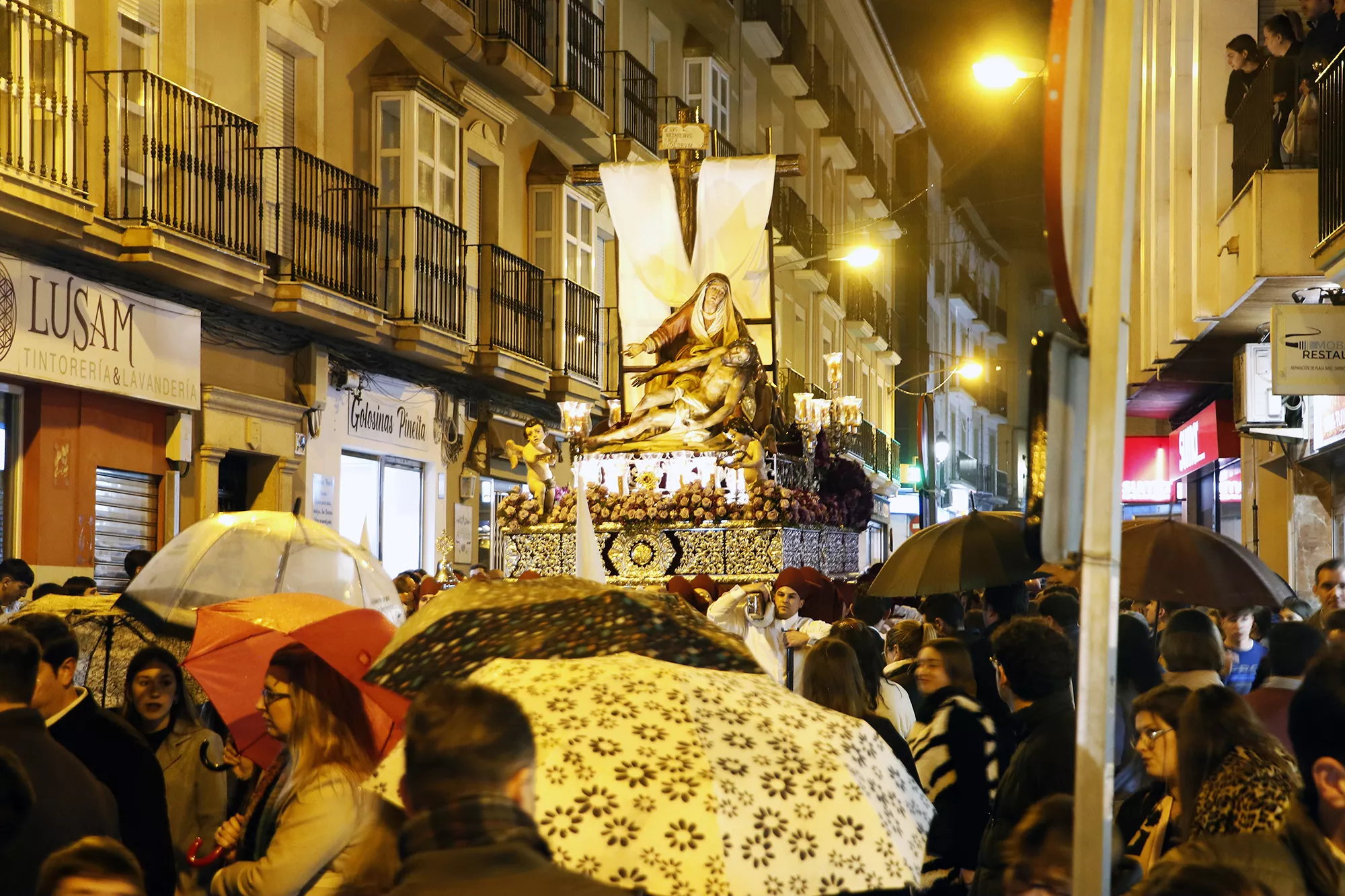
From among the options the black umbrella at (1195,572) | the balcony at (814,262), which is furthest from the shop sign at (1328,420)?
the balcony at (814,262)

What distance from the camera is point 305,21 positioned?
17.3 m

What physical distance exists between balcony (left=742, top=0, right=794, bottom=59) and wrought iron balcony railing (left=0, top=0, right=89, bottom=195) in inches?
766

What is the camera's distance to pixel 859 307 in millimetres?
40875

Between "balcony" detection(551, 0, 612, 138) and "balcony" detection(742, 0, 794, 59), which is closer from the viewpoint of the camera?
"balcony" detection(551, 0, 612, 138)

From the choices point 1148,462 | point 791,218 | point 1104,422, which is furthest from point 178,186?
point 791,218

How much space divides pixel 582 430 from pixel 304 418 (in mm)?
5171

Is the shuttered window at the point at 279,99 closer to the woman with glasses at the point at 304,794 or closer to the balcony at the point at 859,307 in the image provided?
the woman with glasses at the point at 304,794

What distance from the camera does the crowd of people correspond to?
2.59 m

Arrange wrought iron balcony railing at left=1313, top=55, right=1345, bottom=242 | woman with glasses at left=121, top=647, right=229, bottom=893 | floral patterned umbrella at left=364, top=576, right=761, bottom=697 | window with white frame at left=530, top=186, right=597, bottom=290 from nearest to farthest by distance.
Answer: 1. floral patterned umbrella at left=364, top=576, right=761, bottom=697
2. woman with glasses at left=121, top=647, right=229, bottom=893
3. wrought iron balcony railing at left=1313, top=55, right=1345, bottom=242
4. window with white frame at left=530, top=186, right=597, bottom=290

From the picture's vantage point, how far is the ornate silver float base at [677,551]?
41.4 feet

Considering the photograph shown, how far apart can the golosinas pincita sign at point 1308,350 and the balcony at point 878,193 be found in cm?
3022

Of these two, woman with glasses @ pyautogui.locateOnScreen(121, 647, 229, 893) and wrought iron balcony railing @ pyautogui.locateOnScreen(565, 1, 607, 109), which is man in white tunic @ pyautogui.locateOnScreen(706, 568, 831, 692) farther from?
wrought iron balcony railing @ pyautogui.locateOnScreen(565, 1, 607, 109)

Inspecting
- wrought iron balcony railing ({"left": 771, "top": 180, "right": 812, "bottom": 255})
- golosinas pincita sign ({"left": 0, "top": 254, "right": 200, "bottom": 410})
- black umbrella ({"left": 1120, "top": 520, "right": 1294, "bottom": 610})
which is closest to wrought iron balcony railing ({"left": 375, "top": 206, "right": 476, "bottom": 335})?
golosinas pincita sign ({"left": 0, "top": 254, "right": 200, "bottom": 410})

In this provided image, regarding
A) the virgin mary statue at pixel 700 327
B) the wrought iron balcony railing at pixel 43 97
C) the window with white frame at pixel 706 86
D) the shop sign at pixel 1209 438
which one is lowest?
the shop sign at pixel 1209 438
